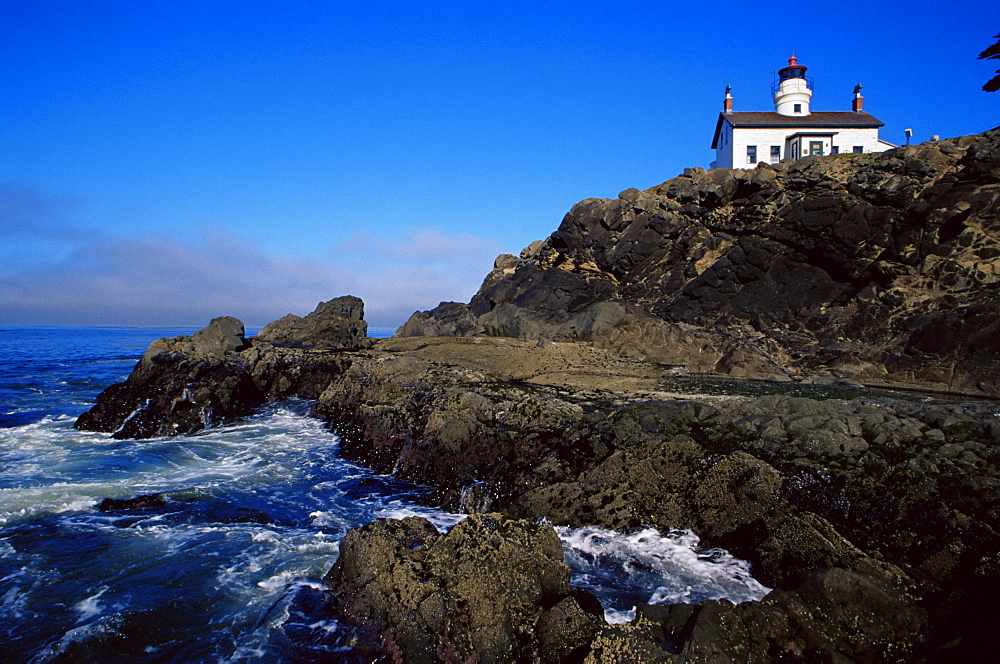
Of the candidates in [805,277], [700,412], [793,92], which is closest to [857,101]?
[793,92]

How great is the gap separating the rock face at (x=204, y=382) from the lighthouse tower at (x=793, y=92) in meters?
42.5

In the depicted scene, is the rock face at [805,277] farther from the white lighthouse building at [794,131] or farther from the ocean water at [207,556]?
the ocean water at [207,556]

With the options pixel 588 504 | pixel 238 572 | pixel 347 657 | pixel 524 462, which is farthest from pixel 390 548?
pixel 524 462

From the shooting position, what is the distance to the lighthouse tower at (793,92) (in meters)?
45.0

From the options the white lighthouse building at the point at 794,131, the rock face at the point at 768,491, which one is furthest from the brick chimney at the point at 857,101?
the rock face at the point at 768,491

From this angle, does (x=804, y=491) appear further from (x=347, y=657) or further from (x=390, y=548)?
(x=347, y=657)

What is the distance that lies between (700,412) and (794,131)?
3960cm

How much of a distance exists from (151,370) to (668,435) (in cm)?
1899

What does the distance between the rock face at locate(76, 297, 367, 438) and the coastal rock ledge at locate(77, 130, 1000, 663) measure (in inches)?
4.5

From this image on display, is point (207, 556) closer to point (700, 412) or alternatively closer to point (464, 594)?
point (464, 594)

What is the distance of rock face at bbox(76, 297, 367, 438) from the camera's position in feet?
60.4

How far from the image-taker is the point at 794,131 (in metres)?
42.2

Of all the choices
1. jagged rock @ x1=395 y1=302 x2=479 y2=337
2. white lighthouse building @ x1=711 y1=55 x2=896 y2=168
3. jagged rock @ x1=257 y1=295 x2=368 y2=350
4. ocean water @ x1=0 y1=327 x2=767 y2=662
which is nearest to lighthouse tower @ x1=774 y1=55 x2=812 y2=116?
white lighthouse building @ x1=711 y1=55 x2=896 y2=168

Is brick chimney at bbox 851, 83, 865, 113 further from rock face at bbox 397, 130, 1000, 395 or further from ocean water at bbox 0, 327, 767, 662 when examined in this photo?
ocean water at bbox 0, 327, 767, 662
